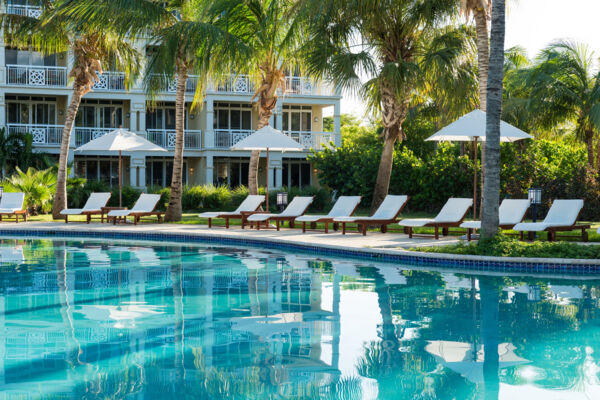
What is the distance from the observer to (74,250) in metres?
13.6

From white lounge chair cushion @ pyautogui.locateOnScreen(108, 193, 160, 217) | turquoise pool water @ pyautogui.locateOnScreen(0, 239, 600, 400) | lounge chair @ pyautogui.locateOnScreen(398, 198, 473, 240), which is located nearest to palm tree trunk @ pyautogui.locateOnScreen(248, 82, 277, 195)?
white lounge chair cushion @ pyautogui.locateOnScreen(108, 193, 160, 217)

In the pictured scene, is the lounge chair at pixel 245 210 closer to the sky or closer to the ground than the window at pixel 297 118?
closer to the ground

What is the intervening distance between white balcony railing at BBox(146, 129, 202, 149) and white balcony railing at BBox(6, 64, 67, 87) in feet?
13.8

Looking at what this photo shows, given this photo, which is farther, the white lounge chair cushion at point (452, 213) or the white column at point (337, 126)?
the white column at point (337, 126)

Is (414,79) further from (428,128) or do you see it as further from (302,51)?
(428,128)

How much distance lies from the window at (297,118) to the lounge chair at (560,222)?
20.6 meters

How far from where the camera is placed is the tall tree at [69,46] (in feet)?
60.1

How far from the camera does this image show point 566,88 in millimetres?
21344

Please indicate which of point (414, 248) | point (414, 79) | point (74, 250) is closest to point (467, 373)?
point (414, 248)

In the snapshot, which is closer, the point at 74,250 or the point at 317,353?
the point at 317,353

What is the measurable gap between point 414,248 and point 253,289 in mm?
3809

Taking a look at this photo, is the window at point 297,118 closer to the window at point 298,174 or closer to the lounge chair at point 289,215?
the window at point 298,174

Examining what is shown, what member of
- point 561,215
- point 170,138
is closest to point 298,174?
point 170,138

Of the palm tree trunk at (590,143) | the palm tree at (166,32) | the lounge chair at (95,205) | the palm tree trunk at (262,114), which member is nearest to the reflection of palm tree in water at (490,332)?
the palm tree at (166,32)
